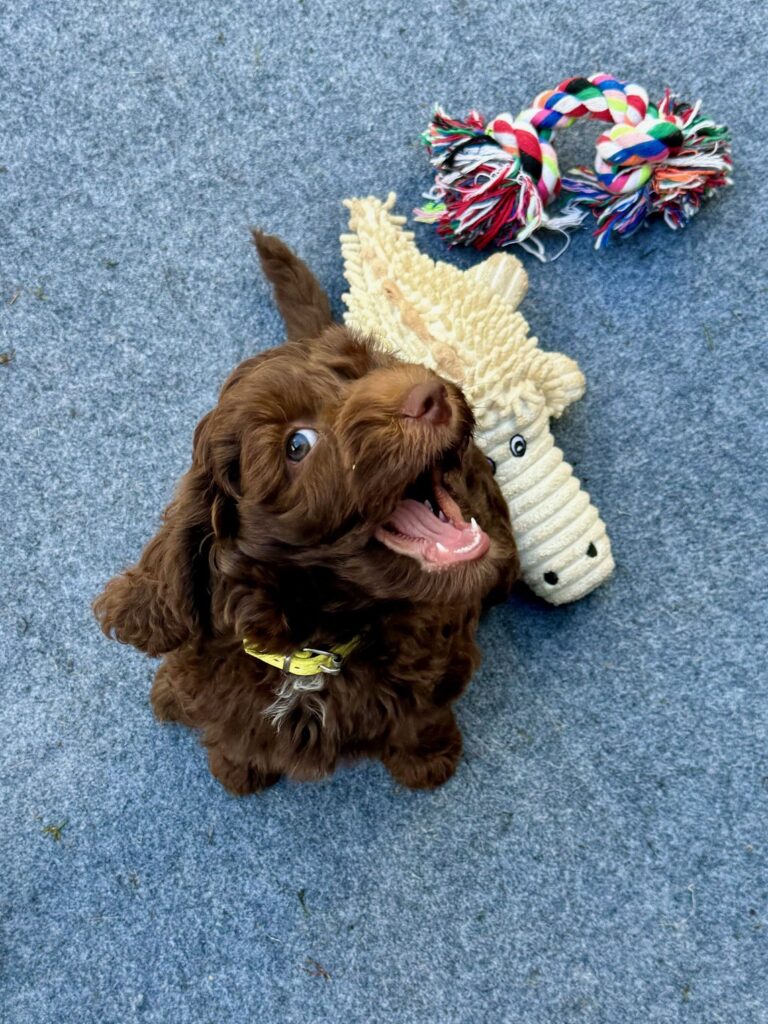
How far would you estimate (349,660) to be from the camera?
169cm

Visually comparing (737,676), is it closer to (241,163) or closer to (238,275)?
(238,275)

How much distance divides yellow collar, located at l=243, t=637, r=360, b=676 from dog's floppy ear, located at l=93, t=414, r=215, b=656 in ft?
0.46

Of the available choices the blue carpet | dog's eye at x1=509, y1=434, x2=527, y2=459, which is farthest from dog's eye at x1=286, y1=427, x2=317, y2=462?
the blue carpet

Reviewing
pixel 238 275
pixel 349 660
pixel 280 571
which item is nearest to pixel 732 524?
pixel 349 660

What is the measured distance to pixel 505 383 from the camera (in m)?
1.95

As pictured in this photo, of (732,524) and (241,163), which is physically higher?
(241,163)

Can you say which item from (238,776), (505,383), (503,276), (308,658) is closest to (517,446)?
(505,383)

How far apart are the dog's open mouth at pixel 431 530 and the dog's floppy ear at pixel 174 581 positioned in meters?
0.35

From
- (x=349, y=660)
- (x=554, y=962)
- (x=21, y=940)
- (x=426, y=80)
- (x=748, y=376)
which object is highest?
(x=426, y=80)

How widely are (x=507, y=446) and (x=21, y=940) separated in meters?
1.86

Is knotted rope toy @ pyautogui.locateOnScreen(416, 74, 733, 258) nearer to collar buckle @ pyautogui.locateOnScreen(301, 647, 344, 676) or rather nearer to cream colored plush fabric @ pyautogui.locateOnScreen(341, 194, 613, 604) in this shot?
cream colored plush fabric @ pyautogui.locateOnScreen(341, 194, 613, 604)

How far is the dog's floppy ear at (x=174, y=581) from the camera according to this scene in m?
1.50

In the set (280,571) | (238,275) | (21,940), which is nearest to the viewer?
(280,571)

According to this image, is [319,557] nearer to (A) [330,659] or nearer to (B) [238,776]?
(A) [330,659]
